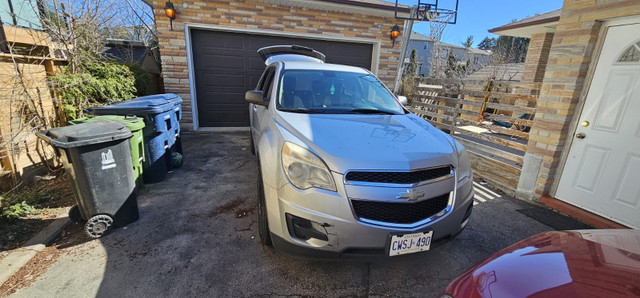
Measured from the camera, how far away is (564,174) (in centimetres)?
346

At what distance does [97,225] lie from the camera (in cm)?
250

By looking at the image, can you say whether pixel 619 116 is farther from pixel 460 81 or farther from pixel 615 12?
pixel 460 81

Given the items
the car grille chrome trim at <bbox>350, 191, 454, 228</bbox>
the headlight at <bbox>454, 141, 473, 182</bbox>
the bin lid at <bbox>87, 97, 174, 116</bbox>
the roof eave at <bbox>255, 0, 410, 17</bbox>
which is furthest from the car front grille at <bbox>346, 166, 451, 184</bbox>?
the roof eave at <bbox>255, 0, 410, 17</bbox>

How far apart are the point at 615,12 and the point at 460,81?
8.18 feet

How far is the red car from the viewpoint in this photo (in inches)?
41.1

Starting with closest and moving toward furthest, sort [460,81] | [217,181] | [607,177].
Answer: [607,177] → [217,181] → [460,81]

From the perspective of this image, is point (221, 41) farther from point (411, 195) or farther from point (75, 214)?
point (411, 195)

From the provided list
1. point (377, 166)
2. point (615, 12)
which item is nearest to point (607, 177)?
point (615, 12)

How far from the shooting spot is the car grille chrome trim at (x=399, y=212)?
1727mm

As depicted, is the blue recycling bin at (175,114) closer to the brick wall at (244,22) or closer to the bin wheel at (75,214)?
the bin wheel at (75,214)

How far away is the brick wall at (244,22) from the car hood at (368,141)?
16.4ft

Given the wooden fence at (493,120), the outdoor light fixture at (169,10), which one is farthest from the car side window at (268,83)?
the wooden fence at (493,120)

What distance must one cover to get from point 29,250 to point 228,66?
5.35 m

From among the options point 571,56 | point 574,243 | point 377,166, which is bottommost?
point 574,243
